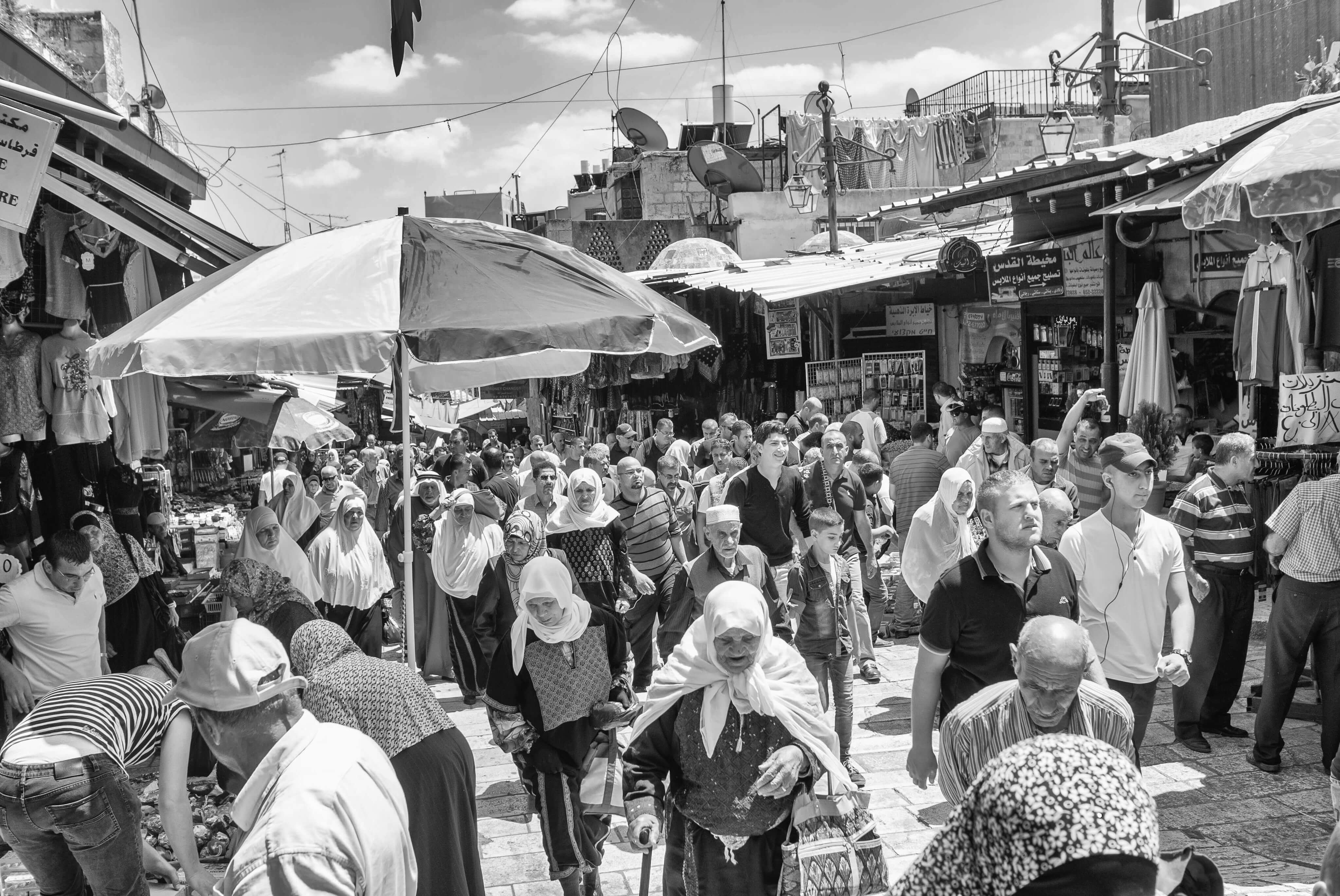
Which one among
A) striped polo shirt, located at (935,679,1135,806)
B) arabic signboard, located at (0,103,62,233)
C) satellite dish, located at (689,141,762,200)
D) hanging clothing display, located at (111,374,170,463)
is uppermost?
satellite dish, located at (689,141,762,200)

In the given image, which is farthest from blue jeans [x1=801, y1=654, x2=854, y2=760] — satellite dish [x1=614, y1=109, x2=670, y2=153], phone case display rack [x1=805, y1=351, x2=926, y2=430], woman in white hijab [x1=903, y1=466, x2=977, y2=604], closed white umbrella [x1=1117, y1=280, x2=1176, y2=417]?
satellite dish [x1=614, y1=109, x2=670, y2=153]

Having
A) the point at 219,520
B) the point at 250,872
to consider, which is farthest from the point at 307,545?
the point at 250,872

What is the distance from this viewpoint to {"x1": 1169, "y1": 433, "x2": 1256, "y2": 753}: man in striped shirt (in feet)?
22.0

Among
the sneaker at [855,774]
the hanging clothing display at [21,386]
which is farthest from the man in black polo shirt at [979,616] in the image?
the hanging clothing display at [21,386]

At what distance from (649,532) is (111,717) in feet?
13.5

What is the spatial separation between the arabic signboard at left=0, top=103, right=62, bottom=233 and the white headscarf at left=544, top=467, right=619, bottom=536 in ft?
11.8

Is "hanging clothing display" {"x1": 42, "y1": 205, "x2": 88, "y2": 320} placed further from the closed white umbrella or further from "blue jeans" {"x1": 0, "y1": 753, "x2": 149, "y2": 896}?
the closed white umbrella

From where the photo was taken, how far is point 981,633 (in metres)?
4.13

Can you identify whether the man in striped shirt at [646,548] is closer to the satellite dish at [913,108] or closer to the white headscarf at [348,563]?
the white headscarf at [348,563]

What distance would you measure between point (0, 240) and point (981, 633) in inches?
210

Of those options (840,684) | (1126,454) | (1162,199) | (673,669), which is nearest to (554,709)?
(673,669)

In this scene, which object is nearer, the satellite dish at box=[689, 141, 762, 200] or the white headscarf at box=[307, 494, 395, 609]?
the white headscarf at box=[307, 494, 395, 609]

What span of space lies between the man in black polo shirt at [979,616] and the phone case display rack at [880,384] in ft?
35.6

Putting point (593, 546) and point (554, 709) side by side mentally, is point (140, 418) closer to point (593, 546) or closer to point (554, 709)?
point (593, 546)
